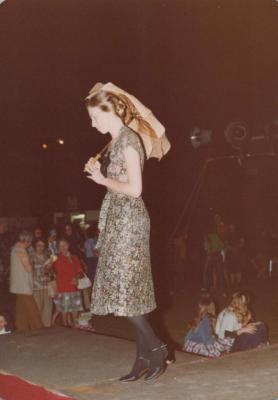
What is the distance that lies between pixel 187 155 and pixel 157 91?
4.82m

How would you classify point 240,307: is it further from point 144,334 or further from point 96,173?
point 96,173

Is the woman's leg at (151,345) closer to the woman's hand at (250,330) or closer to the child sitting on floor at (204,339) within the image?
the woman's hand at (250,330)

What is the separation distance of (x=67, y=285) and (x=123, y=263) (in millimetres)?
5314

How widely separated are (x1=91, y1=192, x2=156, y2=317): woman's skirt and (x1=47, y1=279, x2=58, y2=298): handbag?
5159mm

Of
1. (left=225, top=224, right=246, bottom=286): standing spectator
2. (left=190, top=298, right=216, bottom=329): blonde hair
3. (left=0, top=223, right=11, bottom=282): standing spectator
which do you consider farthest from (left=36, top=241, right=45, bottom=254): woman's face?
(left=225, top=224, right=246, bottom=286): standing spectator

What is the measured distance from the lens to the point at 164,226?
64.1ft

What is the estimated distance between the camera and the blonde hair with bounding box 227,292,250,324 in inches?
231

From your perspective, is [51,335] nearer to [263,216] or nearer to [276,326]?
[276,326]

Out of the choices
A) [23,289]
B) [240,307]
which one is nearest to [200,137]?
[23,289]

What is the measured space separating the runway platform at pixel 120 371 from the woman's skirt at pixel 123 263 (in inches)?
16.4

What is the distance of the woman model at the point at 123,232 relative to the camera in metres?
2.80

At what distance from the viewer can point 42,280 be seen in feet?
25.6

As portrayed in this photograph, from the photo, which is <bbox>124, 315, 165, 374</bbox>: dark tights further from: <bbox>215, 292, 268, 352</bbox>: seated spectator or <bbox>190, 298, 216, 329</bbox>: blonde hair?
<bbox>190, 298, 216, 329</bbox>: blonde hair

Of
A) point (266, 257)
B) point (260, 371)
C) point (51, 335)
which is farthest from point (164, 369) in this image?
point (266, 257)
